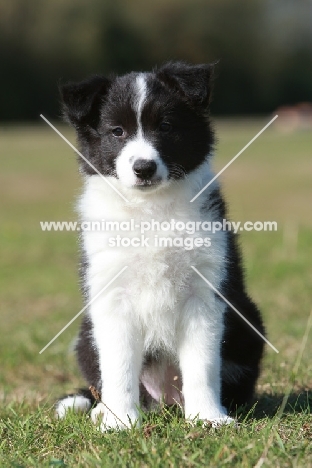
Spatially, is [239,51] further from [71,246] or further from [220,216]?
[220,216]

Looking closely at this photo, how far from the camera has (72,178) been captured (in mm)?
24375

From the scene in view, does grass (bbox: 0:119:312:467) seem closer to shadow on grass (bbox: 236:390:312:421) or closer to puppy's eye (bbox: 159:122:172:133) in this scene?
shadow on grass (bbox: 236:390:312:421)

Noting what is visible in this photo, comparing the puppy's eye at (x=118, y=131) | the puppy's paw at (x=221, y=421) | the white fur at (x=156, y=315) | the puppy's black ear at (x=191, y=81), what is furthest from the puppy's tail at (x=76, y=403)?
the puppy's black ear at (x=191, y=81)

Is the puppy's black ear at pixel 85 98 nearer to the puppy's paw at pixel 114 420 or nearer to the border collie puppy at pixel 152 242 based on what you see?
the border collie puppy at pixel 152 242

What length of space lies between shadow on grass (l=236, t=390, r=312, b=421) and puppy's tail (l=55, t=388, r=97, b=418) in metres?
0.95

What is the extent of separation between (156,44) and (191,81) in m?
51.5

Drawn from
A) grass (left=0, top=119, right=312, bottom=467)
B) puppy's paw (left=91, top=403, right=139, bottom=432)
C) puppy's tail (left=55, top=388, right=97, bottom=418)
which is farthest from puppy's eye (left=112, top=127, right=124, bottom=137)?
puppy's tail (left=55, top=388, right=97, bottom=418)

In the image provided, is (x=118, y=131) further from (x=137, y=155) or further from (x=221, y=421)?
(x=221, y=421)

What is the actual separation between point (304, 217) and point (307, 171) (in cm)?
817

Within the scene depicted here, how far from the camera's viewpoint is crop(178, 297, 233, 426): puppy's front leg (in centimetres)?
411

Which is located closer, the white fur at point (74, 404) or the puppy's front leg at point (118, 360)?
the puppy's front leg at point (118, 360)

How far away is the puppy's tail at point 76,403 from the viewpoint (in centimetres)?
455

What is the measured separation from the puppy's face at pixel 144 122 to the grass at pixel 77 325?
15.4 inches

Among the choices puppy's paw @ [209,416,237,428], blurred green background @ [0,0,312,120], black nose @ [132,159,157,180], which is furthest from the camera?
blurred green background @ [0,0,312,120]
